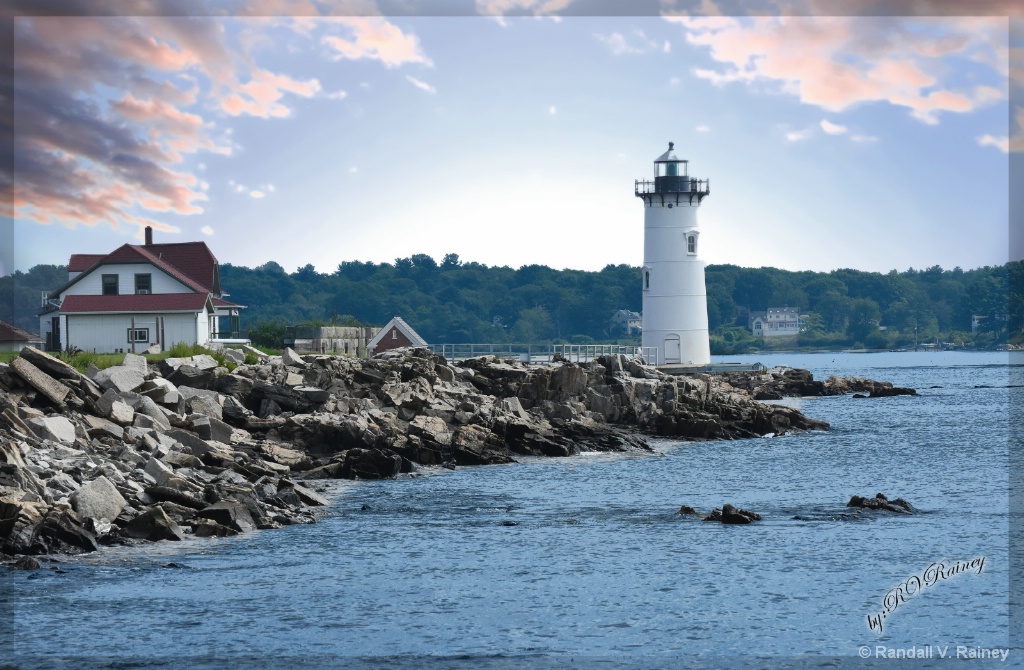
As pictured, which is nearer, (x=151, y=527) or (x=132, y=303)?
(x=151, y=527)

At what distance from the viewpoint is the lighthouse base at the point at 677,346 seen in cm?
5866

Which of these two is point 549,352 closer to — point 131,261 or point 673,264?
point 673,264

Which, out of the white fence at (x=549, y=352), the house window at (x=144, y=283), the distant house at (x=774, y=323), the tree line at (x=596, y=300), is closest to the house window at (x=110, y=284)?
the house window at (x=144, y=283)

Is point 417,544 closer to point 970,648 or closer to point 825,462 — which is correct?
point 970,648

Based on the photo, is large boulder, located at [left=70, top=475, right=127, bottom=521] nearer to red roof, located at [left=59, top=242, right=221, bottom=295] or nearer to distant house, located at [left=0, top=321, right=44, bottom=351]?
distant house, located at [left=0, top=321, right=44, bottom=351]

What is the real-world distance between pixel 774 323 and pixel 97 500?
433 feet

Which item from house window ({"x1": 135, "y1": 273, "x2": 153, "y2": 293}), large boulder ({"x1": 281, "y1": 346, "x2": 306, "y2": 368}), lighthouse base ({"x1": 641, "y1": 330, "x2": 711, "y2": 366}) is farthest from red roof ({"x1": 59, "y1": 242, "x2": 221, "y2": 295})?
lighthouse base ({"x1": 641, "y1": 330, "x2": 711, "y2": 366})

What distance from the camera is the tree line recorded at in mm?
114375

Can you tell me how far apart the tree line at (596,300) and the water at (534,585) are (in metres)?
74.5

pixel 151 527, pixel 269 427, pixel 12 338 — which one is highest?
pixel 12 338

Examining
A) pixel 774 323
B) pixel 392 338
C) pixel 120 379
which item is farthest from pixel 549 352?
pixel 774 323

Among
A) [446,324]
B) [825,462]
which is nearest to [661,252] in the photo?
[825,462]

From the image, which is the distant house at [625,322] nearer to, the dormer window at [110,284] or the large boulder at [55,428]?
the dormer window at [110,284]

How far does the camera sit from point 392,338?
52594 mm
